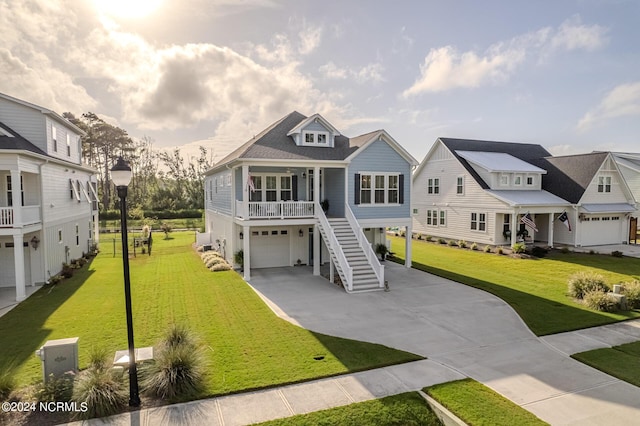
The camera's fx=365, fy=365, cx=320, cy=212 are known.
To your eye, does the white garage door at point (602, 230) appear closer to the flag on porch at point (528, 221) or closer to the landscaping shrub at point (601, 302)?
the flag on porch at point (528, 221)

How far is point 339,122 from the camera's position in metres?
24.5

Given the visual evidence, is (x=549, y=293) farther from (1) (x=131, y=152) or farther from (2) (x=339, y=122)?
(1) (x=131, y=152)

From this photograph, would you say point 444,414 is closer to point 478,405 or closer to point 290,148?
point 478,405

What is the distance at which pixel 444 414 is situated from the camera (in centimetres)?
640

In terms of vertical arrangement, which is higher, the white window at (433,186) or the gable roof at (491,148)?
the gable roof at (491,148)

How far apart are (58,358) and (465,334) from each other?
9.82m

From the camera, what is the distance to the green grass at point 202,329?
26.4 feet

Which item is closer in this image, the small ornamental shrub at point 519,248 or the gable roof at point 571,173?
the small ornamental shrub at point 519,248

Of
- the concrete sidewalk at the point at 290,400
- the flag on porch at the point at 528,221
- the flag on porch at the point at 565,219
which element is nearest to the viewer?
the concrete sidewalk at the point at 290,400

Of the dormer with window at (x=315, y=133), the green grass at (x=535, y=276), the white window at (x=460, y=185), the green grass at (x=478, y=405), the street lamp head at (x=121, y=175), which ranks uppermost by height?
the dormer with window at (x=315, y=133)

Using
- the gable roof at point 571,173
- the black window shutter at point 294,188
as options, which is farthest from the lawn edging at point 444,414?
the gable roof at point 571,173

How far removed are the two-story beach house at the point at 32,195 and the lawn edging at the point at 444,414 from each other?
14.7m

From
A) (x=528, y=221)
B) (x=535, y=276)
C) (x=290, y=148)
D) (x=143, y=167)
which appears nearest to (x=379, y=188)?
(x=290, y=148)

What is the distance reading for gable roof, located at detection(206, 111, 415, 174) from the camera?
17328mm
